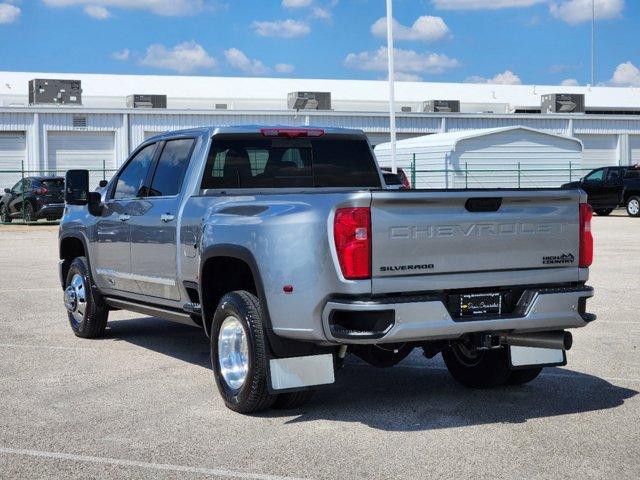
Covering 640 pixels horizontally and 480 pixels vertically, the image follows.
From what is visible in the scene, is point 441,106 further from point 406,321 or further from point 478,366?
point 406,321

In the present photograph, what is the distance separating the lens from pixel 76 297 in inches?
389

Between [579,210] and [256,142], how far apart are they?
264 cm

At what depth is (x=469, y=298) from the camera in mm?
6250

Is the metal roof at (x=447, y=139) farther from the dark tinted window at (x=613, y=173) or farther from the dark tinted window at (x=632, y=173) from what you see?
the dark tinted window at (x=632, y=173)

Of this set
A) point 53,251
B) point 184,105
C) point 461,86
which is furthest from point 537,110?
point 53,251

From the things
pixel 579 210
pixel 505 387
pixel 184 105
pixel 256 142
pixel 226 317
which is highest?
pixel 184 105

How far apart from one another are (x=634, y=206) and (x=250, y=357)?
3054 cm

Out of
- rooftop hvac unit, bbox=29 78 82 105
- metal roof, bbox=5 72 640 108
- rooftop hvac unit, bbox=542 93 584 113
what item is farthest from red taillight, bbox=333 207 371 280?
metal roof, bbox=5 72 640 108

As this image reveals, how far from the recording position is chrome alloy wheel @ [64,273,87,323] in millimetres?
9750

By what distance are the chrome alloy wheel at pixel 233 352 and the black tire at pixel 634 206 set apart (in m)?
30.1

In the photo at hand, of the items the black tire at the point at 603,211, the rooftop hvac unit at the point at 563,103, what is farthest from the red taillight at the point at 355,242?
the rooftop hvac unit at the point at 563,103

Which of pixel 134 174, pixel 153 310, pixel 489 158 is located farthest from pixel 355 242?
pixel 489 158

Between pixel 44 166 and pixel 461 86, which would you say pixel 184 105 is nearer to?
pixel 44 166

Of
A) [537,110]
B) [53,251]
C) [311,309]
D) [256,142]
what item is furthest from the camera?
[537,110]
